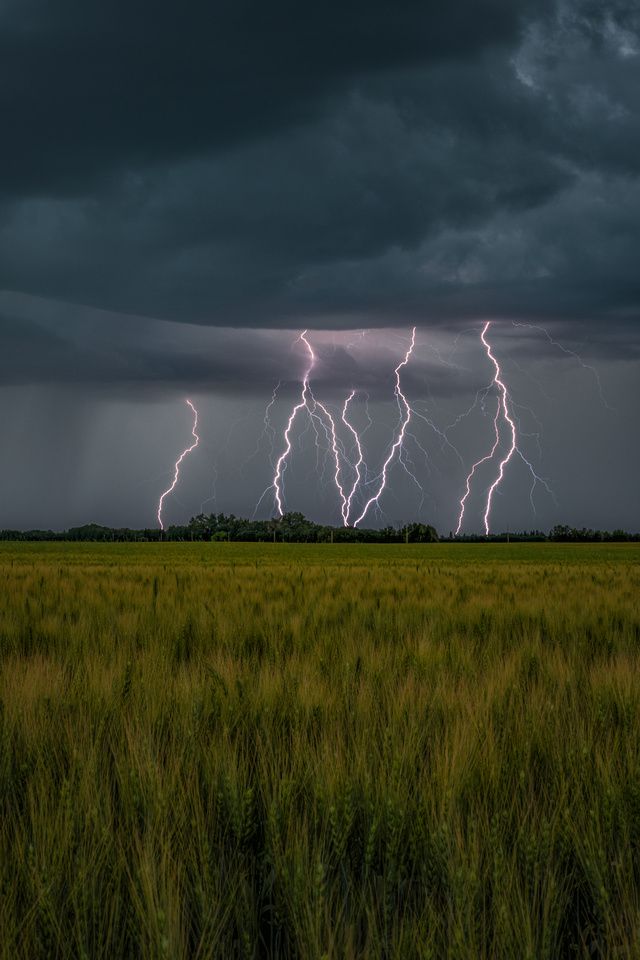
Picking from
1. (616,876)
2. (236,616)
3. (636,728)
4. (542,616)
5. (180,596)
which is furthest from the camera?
(180,596)

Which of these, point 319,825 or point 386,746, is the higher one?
point 386,746

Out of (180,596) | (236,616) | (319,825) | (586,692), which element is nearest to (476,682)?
(586,692)

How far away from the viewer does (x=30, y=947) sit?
1.33m

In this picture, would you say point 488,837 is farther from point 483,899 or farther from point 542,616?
point 542,616

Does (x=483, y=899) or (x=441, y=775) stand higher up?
(x=441, y=775)

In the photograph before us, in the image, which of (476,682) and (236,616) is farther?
(236,616)

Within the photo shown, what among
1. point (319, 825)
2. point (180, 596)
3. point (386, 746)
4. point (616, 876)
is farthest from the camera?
point (180, 596)

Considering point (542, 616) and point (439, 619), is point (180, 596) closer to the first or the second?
point (439, 619)

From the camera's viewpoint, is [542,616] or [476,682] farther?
[542,616]

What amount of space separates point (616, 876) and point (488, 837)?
27 centimetres

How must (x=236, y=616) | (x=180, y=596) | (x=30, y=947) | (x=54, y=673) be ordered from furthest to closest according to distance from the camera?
(x=180, y=596) < (x=236, y=616) < (x=54, y=673) < (x=30, y=947)

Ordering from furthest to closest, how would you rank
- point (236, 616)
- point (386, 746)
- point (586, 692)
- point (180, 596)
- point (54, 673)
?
1. point (180, 596)
2. point (236, 616)
3. point (54, 673)
4. point (586, 692)
5. point (386, 746)

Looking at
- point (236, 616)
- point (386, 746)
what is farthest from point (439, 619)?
point (386, 746)

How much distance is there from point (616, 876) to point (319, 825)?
0.65 m
